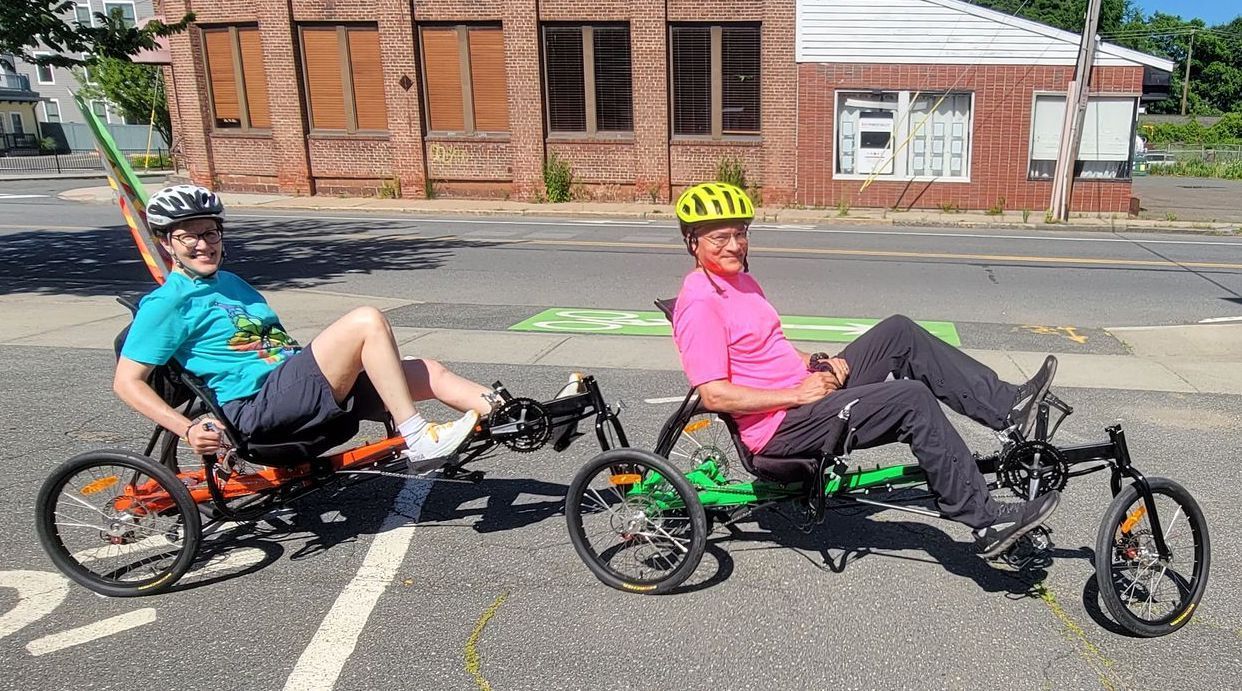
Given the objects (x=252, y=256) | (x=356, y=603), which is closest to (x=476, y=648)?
(x=356, y=603)

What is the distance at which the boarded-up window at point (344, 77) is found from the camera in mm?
24141

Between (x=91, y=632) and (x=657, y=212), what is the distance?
18.9m

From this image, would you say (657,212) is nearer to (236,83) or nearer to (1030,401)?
(236,83)

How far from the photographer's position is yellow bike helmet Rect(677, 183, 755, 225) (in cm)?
371

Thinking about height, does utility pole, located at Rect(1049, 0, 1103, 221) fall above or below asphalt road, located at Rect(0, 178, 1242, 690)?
above

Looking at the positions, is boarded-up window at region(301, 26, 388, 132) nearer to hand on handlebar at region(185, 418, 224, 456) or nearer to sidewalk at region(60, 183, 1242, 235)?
sidewalk at region(60, 183, 1242, 235)

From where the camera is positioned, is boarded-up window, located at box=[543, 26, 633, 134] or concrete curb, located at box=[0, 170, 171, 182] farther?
concrete curb, located at box=[0, 170, 171, 182]

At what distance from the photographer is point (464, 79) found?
23.9 m

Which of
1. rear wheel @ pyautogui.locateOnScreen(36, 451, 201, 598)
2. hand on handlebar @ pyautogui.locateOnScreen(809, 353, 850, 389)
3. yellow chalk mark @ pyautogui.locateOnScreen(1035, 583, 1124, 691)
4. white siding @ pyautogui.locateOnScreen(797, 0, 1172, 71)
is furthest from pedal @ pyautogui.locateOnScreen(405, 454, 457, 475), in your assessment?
white siding @ pyautogui.locateOnScreen(797, 0, 1172, 71)

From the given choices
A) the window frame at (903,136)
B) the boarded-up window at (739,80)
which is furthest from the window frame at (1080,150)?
the boarded-up window at (739,80)

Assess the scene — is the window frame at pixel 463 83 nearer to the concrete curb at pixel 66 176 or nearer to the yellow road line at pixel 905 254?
the yellow road line at pixel 905 254

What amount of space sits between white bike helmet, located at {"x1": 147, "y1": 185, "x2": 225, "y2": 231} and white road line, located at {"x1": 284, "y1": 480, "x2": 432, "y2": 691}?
5.31ft

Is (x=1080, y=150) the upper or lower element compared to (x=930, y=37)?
lower

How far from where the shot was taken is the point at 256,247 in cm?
1553
